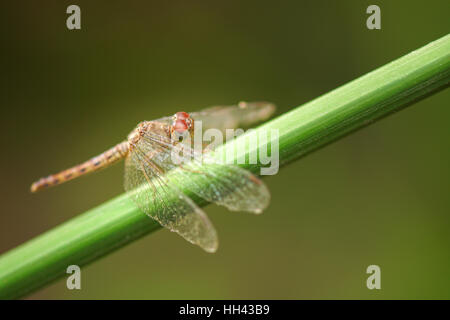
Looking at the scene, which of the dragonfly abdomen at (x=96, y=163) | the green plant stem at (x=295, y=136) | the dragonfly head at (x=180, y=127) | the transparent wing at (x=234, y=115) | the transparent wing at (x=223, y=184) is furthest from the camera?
the transparent wing at (x=234, y=115)

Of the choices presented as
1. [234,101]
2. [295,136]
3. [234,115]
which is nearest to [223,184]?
[295,136]

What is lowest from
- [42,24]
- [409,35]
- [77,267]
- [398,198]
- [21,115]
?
[77,267]

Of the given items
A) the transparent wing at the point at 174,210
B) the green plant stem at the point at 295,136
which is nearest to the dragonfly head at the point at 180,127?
the transparent wing at the point at 174,210

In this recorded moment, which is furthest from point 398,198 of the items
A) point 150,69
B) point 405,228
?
point 150,69

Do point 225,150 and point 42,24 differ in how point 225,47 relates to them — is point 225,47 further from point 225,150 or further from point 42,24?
point 225,150

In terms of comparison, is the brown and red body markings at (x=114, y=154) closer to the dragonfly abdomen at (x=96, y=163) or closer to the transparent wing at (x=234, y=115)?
the dragonfly abdomen at (x=96, y=163)

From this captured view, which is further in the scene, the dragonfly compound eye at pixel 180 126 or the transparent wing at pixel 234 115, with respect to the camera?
the transparent wing at pixel 234 115

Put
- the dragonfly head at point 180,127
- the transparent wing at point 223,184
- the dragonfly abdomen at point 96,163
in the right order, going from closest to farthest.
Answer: the transparent wing at point 223,184, the dragonfly head at point 180,127, the dragonfly abdomen at point 96,163
